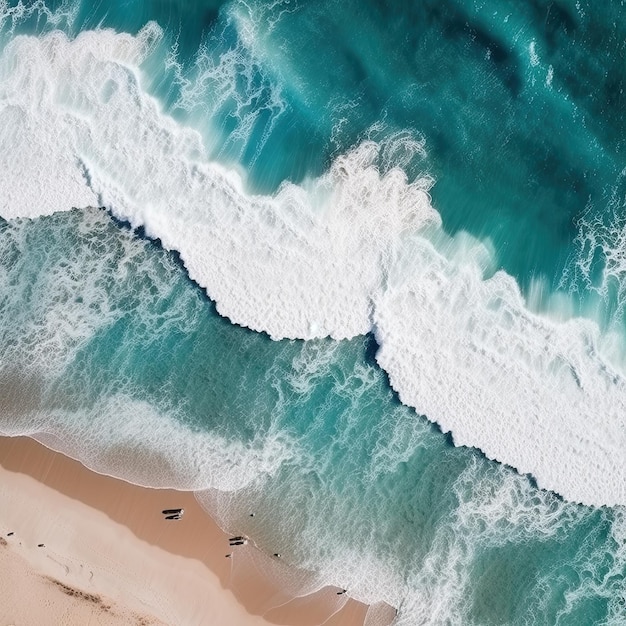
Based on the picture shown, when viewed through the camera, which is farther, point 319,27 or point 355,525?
point 319,27

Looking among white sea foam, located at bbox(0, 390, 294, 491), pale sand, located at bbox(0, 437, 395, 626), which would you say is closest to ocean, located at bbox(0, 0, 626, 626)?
white sea foam, located at bbox(0, 390, 294, 491)

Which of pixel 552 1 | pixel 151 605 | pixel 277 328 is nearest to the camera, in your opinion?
pixel 151 605

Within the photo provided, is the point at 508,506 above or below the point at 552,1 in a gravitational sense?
below

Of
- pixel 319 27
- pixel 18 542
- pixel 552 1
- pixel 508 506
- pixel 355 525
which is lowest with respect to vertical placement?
pixel 18 542

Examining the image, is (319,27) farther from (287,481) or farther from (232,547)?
(232,547)

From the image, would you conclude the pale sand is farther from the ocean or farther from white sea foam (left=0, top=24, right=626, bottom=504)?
white sea foam (left=0, top=24, right=626, bottom=504)

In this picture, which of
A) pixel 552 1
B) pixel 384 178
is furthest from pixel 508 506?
pixel 552 1
